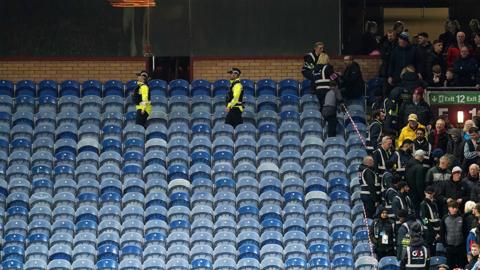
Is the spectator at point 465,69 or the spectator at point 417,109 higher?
the spectator at point 465,69

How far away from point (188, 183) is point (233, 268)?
2.99 meters

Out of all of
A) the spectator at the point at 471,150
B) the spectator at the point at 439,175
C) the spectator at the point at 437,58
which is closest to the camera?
the spectator at the point at 439,175

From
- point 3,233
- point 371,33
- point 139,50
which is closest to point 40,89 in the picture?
point 139,50

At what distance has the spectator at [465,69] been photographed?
32312mm

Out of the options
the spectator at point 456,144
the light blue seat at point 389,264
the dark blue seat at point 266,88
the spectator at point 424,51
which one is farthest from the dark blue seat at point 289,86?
the light blue seat at point 389,264

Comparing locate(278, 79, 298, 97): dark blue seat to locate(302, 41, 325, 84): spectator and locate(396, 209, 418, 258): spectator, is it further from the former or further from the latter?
locate(396, 209, 418, 258): spectator

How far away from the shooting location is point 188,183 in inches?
1214

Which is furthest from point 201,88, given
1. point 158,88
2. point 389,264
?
point 389,264

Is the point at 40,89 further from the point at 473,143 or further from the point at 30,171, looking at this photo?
the point at 473,143

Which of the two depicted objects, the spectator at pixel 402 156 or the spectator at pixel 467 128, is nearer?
the spectator at pixel 467 128

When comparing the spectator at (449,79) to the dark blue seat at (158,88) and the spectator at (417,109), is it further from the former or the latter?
the dark blue seat at (158,88)

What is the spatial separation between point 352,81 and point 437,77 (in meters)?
1.75

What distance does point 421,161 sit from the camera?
2948cm

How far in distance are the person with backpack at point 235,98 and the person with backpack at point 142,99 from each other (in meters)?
→ 1.58
